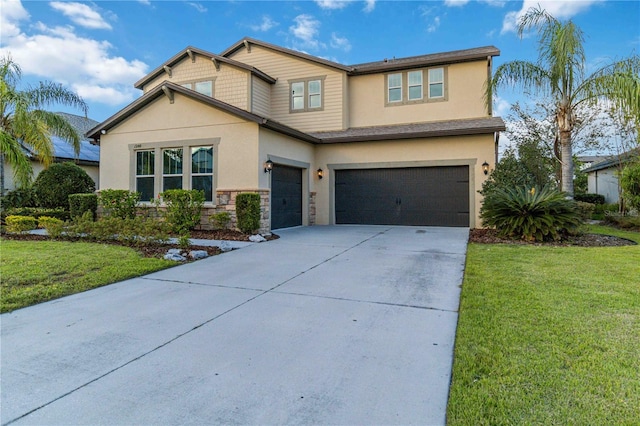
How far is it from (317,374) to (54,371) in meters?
2.14

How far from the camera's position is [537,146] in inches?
734

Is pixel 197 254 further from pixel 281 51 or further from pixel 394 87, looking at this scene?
pixel 281 51

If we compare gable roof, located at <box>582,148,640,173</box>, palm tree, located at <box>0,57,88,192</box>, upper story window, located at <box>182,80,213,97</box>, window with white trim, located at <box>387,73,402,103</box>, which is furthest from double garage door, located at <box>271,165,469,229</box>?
gable roof, located at <box>582,148,640,173</box>

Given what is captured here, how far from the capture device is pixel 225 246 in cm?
878

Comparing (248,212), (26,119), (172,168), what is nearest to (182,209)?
(248,212)

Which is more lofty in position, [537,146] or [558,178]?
[537,146]

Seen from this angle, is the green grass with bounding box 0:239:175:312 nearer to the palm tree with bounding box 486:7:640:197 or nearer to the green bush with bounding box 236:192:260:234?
the green bush with bounding box 236:192:260:234

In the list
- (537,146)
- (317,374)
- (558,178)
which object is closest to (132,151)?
(317,374)

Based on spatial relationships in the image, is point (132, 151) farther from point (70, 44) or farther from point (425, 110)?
point (425, 110)

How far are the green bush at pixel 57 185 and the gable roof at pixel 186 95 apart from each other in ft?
7.25

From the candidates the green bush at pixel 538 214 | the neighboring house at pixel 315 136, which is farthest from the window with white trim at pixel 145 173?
the green bush at pixel 538 214

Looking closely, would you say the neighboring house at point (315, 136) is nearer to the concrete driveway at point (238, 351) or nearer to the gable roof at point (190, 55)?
the gable roof at point (190, 55)

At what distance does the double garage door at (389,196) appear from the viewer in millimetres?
12977

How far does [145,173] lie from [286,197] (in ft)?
16.2
